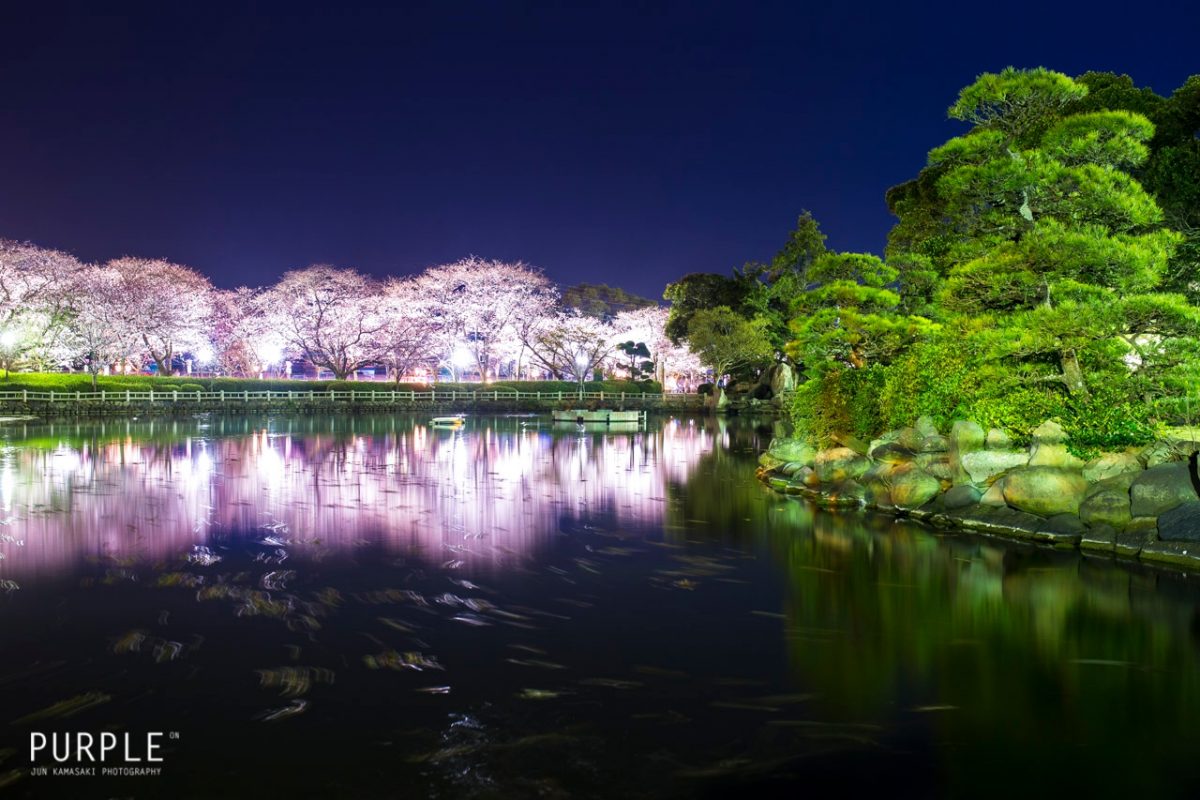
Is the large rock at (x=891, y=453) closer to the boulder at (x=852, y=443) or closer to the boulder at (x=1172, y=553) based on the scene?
the boulder at (x=852, y=443)

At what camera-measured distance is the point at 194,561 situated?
10.2 metres

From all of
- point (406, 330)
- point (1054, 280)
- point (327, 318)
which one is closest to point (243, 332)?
point (327, 318)

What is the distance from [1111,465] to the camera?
1145cm

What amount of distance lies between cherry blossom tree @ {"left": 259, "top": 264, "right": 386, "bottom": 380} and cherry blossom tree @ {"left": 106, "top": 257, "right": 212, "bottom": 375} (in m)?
5.02

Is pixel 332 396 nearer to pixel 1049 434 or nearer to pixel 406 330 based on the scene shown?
pixel 406 330

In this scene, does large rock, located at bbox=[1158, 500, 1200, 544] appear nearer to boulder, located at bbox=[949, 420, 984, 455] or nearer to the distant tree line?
the distant tree line

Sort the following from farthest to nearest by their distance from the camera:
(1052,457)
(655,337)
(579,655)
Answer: (655,337), (1052,457), (579,655)

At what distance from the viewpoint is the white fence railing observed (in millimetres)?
42312

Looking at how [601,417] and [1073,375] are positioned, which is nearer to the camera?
[1073,375]

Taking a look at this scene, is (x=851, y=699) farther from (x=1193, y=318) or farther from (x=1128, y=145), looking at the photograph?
(x=1128, y=145)

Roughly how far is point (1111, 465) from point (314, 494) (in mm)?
14086

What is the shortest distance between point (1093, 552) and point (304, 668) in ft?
32.3

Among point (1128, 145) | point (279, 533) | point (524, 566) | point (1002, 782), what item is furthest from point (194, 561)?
point (1128, 145)

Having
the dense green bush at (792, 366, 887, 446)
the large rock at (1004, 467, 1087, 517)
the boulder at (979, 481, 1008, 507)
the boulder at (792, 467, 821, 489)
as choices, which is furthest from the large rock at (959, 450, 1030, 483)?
the dense green bush at (792, 366, 887, 446)
